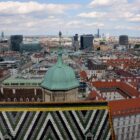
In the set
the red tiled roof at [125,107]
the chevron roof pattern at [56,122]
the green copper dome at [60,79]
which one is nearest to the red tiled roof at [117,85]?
the red tiled roof at [125,107]

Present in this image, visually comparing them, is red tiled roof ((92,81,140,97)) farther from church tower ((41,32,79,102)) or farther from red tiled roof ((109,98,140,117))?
church tower ((41,32,79,102))

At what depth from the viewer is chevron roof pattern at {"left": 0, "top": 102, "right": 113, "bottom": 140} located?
3319 centimetres

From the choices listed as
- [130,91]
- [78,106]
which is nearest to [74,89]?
[78,106]

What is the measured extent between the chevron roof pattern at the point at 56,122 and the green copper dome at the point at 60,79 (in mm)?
8531

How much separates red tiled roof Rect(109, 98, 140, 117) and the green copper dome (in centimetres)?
4929

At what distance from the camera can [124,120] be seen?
92.9 metres

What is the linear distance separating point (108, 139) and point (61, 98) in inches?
419

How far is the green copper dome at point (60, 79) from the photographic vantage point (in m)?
42.6

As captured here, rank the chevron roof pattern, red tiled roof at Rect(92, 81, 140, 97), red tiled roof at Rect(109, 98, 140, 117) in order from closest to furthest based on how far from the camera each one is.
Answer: the chevron roof pattern < red tiled roof at Rect(109, 98, 140, 117) < red tiled roof at Rect(92, 81, 140, 97)

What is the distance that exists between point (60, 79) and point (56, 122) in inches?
401

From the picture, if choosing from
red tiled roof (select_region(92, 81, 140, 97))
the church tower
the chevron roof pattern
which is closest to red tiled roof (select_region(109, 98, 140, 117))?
red tiled roof (select_region(92, 81, 140, 97))

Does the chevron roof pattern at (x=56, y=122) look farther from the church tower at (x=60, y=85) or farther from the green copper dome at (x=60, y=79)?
the green copper dome at (x=60, y=79)

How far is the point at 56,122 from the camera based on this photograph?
110 ft

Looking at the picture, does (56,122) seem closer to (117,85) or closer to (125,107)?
(125,107)
